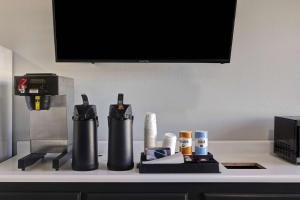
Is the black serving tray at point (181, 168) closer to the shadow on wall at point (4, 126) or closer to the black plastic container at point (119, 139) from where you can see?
the black plastic container at point (119, 139)

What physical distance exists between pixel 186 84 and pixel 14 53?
1.15m

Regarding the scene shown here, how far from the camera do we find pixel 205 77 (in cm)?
197

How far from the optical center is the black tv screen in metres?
1.73

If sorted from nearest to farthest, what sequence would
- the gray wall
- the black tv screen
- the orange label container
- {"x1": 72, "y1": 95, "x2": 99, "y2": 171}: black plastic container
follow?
{"x1": 72, "y1": 95, "x2": 99, "y2": 171}: black plastic container
the orange label container
the black tv screen
the gray wall

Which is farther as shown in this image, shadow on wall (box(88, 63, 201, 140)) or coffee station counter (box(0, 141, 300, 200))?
shadow on wall (box(88, 63, 201, 140))

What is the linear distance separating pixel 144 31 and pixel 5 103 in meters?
0.94

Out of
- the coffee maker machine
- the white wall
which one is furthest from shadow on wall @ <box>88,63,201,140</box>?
the white wall

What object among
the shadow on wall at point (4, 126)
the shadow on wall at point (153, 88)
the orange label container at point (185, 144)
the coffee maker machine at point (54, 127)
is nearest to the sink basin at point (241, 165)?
the orange label container at point (185, 144)

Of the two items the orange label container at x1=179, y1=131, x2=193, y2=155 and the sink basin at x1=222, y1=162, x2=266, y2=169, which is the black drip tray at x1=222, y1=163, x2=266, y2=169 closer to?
the sink basin at x1=222, y1=162, x2=266, y2=169

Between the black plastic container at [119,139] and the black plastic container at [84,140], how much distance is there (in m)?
0.09

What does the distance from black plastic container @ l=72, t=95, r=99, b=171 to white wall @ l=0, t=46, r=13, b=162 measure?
1.81 ft

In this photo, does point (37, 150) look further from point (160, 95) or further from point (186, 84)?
point (186, 84)
